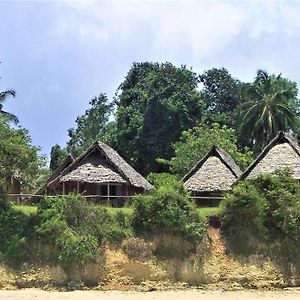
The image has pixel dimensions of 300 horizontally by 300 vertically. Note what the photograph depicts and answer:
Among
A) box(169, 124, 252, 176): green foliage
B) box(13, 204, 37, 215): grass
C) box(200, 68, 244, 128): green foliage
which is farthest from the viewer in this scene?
box(200, 68, 244, 128): green foliage

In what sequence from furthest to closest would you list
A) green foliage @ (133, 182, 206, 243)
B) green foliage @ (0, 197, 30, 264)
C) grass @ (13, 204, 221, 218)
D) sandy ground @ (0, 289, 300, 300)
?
grass @ (13, 204, 221, 218) < green foliage @ (133, 182, 206, 243) < green foliage @ (0, 197, 30, 264) < sandy ground @ (0, 289, 300, 300)

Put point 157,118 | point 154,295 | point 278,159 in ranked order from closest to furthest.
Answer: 1. point 154,295
2. point 278,159
3. point 157,118

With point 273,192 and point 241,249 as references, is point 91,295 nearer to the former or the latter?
point 241,249

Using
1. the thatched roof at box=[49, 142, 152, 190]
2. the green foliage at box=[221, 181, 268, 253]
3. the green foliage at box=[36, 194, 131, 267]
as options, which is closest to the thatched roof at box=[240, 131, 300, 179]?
the green foliage at box=[221, 181, 268, 253]

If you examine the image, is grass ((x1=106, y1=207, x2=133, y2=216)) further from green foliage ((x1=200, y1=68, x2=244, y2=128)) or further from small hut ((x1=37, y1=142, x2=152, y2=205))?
green foliage ((x1=200, y1=68, x2=244, y2=128))

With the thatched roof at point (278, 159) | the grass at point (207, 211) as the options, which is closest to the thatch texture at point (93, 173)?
the grass at point (207, 211)

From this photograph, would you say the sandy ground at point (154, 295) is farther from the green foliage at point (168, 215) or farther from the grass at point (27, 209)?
Answer: the grass at point (27, 209)

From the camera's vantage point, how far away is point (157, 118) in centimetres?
5184

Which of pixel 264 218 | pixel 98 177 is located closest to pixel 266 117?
pixel 98 177

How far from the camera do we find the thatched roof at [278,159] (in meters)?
33.9

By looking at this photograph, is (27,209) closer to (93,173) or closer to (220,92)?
(93,173)

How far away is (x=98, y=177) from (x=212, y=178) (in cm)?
708

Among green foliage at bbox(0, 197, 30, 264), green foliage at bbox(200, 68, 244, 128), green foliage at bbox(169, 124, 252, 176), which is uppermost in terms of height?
green foliage at bbox(200, 68, 244, 128)

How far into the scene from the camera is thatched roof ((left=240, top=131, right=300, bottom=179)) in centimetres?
3395
